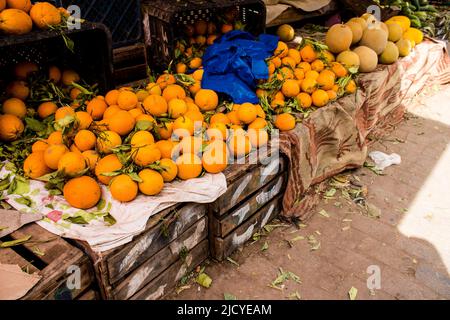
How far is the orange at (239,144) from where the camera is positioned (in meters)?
2.62

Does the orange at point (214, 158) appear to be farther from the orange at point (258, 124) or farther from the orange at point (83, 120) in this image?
the orange at point (83, 120)

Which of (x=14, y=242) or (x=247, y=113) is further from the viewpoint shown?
(x=247, y=113)

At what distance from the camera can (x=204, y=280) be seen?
103 inches

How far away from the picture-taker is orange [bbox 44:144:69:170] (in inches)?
85.0

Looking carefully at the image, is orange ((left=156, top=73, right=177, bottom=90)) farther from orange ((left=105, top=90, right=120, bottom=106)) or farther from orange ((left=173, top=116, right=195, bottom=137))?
orange ((left=173, top=116, right=195, bottom=137))

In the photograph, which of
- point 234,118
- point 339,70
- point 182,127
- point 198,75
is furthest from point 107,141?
point 339,70

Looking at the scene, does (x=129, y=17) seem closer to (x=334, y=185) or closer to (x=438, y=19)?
(x=334, y=185)

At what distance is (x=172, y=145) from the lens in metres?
Answer: 2.38

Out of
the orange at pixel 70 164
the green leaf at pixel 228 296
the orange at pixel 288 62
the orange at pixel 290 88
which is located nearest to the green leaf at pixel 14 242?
the orange at pixel 70 164

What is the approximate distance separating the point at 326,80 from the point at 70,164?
7.88ft

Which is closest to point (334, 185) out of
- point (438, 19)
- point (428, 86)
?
point (428, 86)

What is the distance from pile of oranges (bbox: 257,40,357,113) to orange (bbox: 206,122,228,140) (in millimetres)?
722

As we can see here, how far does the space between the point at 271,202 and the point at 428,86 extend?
4.16m

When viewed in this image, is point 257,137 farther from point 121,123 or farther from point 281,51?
point 281,51
